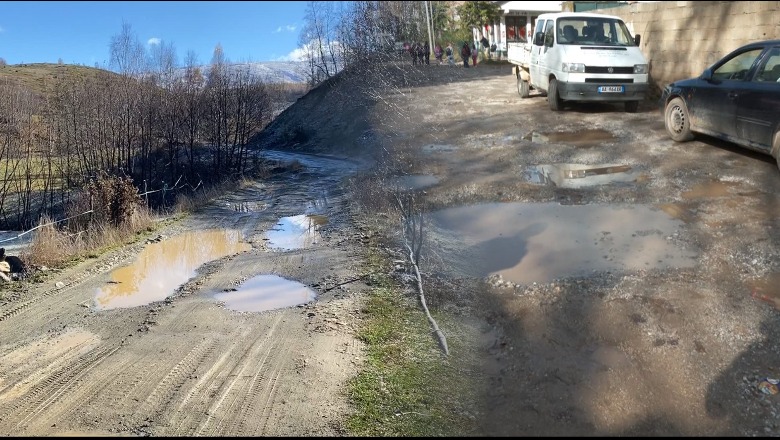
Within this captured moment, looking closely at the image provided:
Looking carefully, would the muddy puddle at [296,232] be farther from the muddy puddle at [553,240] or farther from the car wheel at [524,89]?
the car wheel at [524,89]

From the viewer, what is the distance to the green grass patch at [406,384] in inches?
131

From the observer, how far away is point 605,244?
5.81m

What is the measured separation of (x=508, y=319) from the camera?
4.53 metres

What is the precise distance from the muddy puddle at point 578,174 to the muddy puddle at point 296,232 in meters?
3.24

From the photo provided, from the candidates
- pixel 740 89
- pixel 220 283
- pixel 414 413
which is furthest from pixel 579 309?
pixel 740 89

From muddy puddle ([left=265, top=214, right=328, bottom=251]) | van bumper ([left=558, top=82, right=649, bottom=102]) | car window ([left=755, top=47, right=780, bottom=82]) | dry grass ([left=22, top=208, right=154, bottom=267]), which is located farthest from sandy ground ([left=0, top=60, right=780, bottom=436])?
van bumper ([left=558, top=82, right=649, bottom=102])

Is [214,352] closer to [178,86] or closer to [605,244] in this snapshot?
[605,244]

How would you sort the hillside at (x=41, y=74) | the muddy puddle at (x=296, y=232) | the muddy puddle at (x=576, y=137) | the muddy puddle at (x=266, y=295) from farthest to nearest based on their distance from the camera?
1. the muddy puddle at (x=576, y=137)
2. the hillside at (x=41, y=74)
3. the muddy puddle at (x=296, y=232)
4. the muddy puddle at (x=266, y=295)

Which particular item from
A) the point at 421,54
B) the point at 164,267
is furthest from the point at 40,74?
the point at 421,54

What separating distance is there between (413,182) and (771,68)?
5300 millimetres

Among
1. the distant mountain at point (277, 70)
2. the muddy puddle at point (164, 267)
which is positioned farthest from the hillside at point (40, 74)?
the distant mountain at point (277, 70)

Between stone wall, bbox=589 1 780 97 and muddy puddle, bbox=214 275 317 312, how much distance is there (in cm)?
1076

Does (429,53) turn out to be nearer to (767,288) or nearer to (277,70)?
(277,70)

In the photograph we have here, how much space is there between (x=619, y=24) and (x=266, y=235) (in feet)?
32.7
